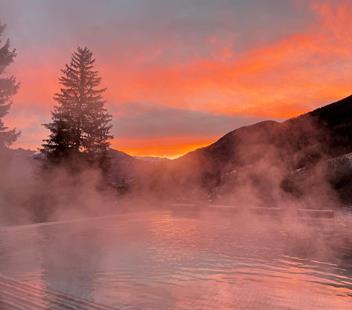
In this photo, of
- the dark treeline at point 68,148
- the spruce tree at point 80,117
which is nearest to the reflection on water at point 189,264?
the dark treeline at point 68,148

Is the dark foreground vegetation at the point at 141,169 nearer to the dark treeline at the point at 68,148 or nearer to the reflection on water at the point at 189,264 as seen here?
the dark treeline at the point at 68,148

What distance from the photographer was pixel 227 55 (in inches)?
548

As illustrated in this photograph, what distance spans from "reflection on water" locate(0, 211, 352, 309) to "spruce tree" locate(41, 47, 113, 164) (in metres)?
8.70

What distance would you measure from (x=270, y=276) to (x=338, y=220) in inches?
313

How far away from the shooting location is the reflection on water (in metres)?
4.98

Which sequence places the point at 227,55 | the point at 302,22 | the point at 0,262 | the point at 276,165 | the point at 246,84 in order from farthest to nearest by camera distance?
the point at 276,165
the point at 246,84
the point at 227,55
the point at 302,22
the point at 0,262

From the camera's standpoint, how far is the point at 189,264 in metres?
Answer: 6.96

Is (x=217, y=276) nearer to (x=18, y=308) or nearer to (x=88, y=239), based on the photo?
(x=18, y=308)

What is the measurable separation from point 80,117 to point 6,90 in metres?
3.68

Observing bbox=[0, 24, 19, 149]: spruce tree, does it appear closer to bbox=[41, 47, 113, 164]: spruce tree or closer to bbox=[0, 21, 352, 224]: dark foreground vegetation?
bbox=[0, 21, 352, 224]: dark foreground vegetation

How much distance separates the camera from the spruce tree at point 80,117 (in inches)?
808

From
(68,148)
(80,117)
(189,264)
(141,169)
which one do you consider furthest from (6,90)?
(189,264)

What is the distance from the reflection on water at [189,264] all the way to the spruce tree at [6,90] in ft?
29.2

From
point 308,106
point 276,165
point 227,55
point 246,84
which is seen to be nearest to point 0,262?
point 227,55
